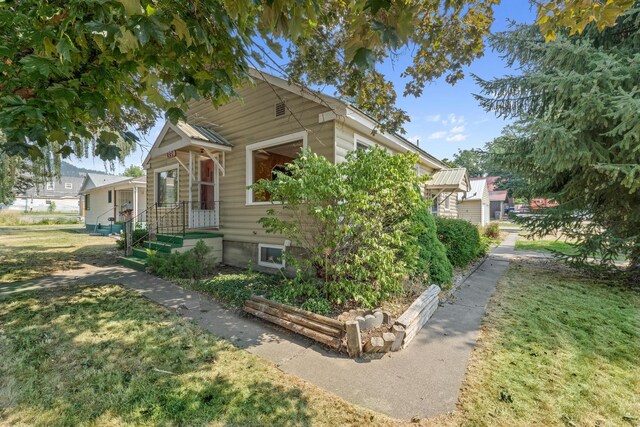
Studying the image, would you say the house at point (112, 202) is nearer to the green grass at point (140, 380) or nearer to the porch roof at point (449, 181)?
the green grass at point (140, 380)

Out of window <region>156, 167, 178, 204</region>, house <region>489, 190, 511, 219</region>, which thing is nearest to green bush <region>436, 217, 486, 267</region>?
window <region>156, 167, 178, 204</region>

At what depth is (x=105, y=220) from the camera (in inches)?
813

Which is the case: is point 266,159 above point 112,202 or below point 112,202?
above

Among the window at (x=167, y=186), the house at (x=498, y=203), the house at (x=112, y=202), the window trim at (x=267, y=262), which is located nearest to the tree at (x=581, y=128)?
the window trim at (x=267, y=262)

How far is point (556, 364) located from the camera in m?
3.19

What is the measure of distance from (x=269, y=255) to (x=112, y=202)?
745 inches

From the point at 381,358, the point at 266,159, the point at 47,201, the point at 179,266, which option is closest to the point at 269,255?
the point at 179,266

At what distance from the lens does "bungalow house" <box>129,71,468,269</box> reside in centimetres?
659

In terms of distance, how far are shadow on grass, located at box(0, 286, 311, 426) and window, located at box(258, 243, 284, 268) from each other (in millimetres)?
3172

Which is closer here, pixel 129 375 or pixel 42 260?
pixel 129 375

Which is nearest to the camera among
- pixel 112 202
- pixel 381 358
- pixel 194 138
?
pixel 381 358

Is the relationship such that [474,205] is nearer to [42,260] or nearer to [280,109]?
[280,109]

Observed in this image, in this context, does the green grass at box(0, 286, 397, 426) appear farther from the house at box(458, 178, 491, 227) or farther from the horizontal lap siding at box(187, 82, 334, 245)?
the house at box(458, 178, 491, 227)

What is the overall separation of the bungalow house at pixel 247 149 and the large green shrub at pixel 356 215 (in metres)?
1.65
